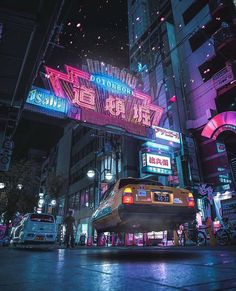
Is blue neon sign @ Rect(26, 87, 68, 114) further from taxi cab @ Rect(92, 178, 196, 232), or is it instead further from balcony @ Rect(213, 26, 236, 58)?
balcony @ Rect(213, 26, 236, 58)

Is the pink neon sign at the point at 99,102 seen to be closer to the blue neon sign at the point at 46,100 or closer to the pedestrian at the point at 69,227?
the blue neon sign at the point at 46,100

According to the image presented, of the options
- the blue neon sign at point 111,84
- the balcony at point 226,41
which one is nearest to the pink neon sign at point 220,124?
the balcony at point 226,41

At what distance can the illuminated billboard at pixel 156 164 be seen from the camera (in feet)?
67.8

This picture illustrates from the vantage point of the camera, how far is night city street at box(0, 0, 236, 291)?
4.77 metres

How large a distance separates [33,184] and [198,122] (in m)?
21.3

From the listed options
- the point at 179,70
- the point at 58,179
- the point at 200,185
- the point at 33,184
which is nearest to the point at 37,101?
the point at 200,185

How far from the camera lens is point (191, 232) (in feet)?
52.3

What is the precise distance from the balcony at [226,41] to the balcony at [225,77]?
47.7 inches

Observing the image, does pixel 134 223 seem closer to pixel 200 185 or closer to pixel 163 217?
pixel 163 217

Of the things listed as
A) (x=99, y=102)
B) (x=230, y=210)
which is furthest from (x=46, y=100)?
(x=230, y=210)

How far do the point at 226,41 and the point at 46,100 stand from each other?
14.6 meters

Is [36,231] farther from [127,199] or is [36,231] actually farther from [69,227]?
[127,199]

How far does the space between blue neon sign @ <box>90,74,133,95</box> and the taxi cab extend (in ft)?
41.4

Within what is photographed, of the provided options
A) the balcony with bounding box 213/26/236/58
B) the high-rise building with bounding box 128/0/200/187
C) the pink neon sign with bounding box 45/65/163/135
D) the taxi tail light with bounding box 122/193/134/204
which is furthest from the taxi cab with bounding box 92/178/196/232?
the balcony with bounding box 213/26/236/58
